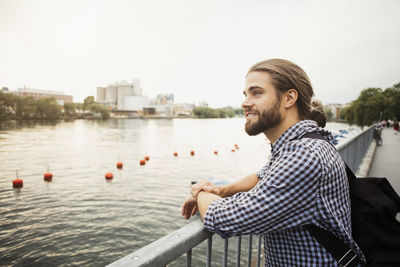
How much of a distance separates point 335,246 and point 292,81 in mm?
956

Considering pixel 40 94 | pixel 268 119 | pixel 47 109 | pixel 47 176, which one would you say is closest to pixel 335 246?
pixel 268 119

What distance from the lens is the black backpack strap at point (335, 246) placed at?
1170 millimetres

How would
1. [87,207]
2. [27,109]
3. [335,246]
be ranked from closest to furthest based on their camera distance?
1. [335,246]
2. [87,207]
3. [27,109]

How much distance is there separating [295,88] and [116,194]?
12.7 meters

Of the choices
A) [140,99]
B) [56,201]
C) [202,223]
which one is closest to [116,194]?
[56,201]

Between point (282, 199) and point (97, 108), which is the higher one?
point (97, 108)

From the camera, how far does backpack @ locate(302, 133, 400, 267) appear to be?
46.6 inches

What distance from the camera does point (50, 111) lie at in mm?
78312

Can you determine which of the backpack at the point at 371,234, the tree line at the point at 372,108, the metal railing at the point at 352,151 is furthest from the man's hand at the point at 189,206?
the tree line at the point at 372,108

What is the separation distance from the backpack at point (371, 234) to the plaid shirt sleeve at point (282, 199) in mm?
175

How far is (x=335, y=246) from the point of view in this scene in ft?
3.90

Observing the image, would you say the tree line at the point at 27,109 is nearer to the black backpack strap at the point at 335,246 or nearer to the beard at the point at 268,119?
the beard at the point at 268,119

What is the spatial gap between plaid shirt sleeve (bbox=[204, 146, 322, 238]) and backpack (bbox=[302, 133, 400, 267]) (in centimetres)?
18

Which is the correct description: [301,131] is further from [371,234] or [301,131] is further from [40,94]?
[40,94]
